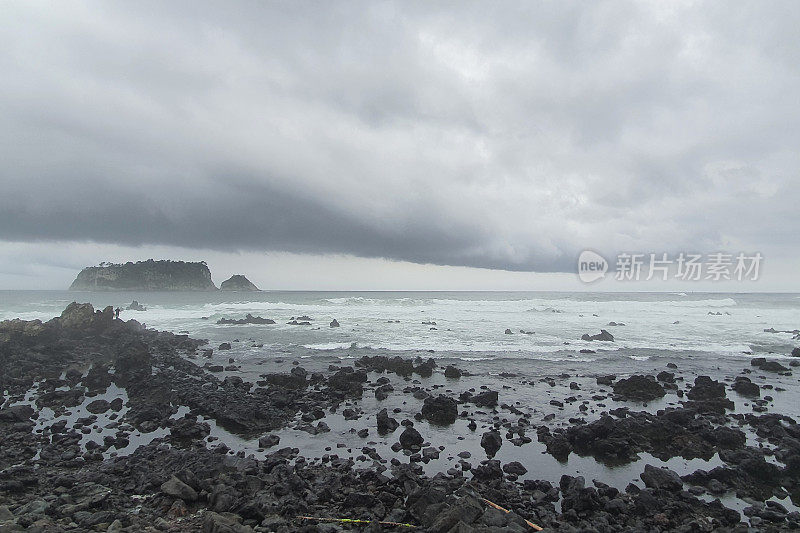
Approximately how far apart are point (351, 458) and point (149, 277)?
14370 centimetres

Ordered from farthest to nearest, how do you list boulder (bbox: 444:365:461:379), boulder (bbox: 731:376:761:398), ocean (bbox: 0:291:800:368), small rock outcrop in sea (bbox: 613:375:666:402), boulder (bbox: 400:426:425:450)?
ocean (bbox: 0:291:800:368), boulder (bbox: 444:365:461:379), boulder (bbox: 731:376:761:398), small rock outcrop in sea (bbox: 613:375:666:402), boulder (bbox: 400:426:425:450)

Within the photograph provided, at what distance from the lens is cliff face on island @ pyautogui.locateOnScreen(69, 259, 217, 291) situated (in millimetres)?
130125

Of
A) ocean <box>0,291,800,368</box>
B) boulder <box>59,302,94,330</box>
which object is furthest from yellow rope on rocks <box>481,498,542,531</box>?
boulder <box>59,302,94,330</box>

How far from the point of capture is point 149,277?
130500mm

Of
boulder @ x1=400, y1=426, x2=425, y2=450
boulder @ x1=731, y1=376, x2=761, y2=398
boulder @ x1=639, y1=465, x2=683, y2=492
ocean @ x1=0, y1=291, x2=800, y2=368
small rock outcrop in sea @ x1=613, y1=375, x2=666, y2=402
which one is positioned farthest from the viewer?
ocean @ x1=0, y1=291, x2=800, y2=368

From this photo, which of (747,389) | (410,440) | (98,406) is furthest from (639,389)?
(98,406)

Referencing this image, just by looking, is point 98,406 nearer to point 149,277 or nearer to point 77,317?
point 77,317

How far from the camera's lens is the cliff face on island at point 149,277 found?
13012cm

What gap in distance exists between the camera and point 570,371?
23.4 meters

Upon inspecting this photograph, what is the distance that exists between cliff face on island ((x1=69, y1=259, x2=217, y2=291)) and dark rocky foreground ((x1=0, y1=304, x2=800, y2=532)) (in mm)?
125119

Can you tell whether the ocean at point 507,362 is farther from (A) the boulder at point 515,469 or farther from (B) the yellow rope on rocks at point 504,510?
(B) the yellow rope on rocks at point 504,510

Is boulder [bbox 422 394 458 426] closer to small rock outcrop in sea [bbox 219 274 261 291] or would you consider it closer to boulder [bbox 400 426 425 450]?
boulder [bbox 400 426 425 450]

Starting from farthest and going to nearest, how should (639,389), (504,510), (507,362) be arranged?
1. (507,362)
2. (639,389)
3. (504,510)

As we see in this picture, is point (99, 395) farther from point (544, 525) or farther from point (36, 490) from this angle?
point (544, 525)
